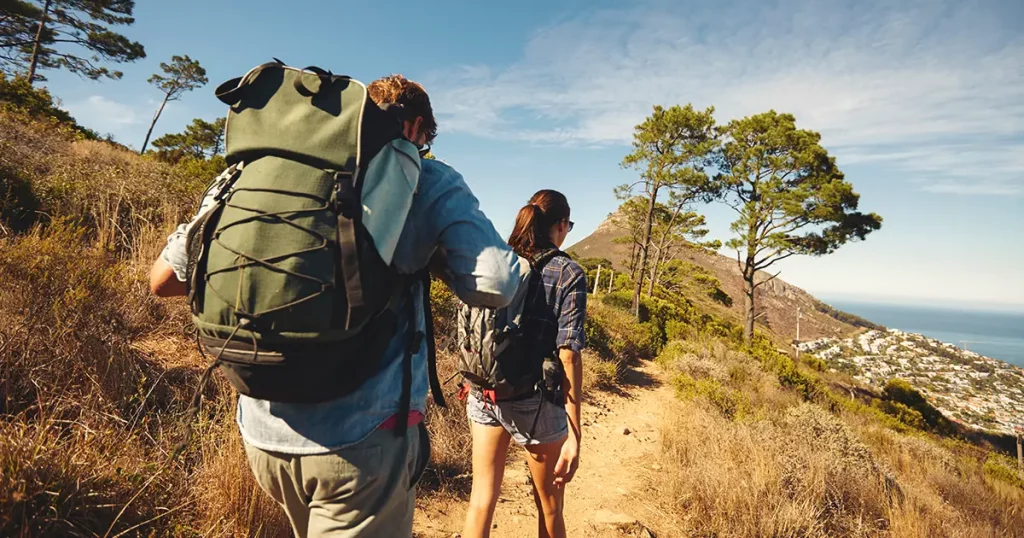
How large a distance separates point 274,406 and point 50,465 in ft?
5.24

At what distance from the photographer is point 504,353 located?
1.87 m

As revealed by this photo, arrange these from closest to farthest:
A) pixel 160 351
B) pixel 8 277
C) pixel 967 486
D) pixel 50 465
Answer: pixel 50 465, pixel 8 277, pixel 160 351, pixel 967 486

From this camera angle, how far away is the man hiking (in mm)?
855

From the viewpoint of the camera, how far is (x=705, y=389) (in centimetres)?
705

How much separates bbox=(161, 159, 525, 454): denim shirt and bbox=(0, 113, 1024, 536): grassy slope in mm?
1436

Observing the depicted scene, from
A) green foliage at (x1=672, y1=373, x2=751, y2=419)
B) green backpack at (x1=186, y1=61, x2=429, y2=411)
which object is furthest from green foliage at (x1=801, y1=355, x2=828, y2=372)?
green backpack at (x1=186, y1=61, x2=429, y2=411)

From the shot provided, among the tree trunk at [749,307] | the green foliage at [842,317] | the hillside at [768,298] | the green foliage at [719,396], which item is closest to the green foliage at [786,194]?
the tree trunk at [749,307]

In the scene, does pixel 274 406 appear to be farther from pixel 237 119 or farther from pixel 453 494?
pixel 453 494

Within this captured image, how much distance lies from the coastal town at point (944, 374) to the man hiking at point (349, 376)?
3417 centimetres

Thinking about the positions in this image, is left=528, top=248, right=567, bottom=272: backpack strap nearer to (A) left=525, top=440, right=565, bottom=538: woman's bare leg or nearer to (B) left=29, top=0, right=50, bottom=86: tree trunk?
(A) left=525, top=440, right=565, bottom=538: woman's bare leg

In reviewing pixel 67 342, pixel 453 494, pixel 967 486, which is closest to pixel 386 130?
pixel 67 342

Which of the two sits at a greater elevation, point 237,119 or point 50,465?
point 237,119

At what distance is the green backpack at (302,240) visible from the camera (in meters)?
0.80

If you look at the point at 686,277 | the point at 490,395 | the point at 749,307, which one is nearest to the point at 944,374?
the point at 686,277
